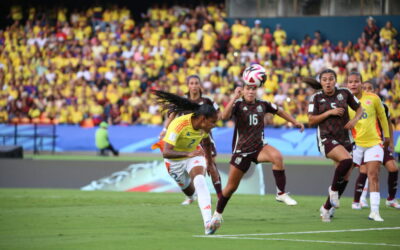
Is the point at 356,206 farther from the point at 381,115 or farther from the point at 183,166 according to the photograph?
the point at 183,166

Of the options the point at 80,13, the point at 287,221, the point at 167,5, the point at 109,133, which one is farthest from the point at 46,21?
the point at 287,221

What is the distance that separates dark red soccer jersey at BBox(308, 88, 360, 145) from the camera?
1274 cm

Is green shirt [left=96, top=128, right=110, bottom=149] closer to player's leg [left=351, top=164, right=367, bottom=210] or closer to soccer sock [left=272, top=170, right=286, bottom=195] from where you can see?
player's leg [left=351, top=164, right=367, bottom=210]

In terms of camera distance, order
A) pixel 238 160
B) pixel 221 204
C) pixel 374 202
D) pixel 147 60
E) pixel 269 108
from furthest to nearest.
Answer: pixel 147 60 → pixel 269 108 → pixel 374 202 → pixel 238 160 → pixel 221 204

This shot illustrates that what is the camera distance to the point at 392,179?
15844mm

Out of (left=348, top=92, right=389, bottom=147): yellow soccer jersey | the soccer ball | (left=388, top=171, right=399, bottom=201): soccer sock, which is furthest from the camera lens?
(left=388, top=171, right=399, bottom=201): soccer sock

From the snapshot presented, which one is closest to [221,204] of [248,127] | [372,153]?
[248,127]

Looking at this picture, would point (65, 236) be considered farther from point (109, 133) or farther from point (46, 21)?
point (46, 21)

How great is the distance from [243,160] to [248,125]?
656 mm

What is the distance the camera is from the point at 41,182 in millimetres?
22656

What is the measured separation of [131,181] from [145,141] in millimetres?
8460

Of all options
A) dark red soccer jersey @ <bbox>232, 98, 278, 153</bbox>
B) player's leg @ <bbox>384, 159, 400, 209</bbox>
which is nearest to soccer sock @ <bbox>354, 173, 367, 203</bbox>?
player's leg @ <bbox>384, 159, 400, 209</bbox>

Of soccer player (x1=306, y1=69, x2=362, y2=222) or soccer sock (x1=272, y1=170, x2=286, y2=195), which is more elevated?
soccer player (x1=306, y1=69, x2=362, y2=222)

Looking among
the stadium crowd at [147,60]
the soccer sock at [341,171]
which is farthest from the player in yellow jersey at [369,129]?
the stadium crowd at [147,60]
